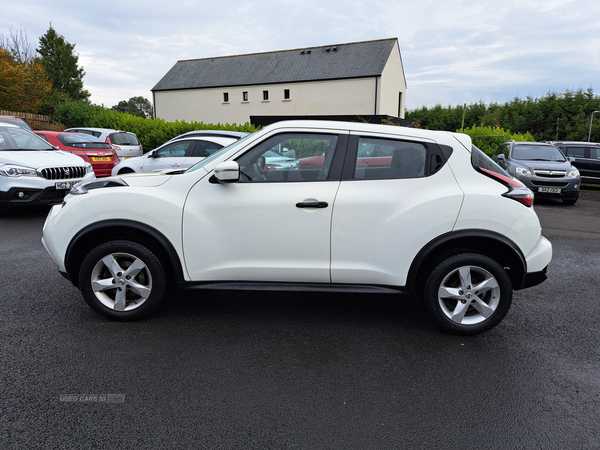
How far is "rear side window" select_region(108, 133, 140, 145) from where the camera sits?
15277 mm

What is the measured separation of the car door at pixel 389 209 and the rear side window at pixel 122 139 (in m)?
13.8

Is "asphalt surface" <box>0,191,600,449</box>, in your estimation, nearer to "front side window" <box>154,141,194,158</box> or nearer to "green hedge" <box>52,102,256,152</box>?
"front side window" <box>154,141,194,158</box>

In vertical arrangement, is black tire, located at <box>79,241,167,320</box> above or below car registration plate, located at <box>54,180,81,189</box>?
below

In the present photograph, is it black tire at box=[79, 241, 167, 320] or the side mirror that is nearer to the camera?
the side mirror

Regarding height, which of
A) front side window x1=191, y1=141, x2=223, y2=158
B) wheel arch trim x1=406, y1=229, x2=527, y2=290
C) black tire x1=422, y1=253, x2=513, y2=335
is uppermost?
front side window x1=191, y1=141, x2=223, y2=158

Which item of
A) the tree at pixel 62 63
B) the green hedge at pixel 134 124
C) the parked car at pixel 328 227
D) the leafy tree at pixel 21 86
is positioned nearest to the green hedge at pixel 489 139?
the green hedge at pixel 134 124

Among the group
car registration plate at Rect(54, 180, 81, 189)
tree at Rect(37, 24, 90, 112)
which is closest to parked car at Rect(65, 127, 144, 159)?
car registration plate at Rect(54, 180, 81, 189)

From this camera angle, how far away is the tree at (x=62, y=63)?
1922 inches

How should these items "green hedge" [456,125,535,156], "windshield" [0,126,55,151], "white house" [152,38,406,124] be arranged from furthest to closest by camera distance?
"white house" [152,38,406,124], "green hedge" [456,125,535,156], "windshield" [0,126,55,151]

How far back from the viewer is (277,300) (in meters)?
4.47

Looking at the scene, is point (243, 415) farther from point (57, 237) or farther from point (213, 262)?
point (57, 237)

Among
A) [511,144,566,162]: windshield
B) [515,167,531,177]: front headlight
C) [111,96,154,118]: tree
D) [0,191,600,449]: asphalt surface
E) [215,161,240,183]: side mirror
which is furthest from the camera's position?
[111,96,154,118]: tree

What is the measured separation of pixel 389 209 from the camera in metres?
3.44

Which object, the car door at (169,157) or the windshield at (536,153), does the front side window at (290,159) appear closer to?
the car door at (169,157)
